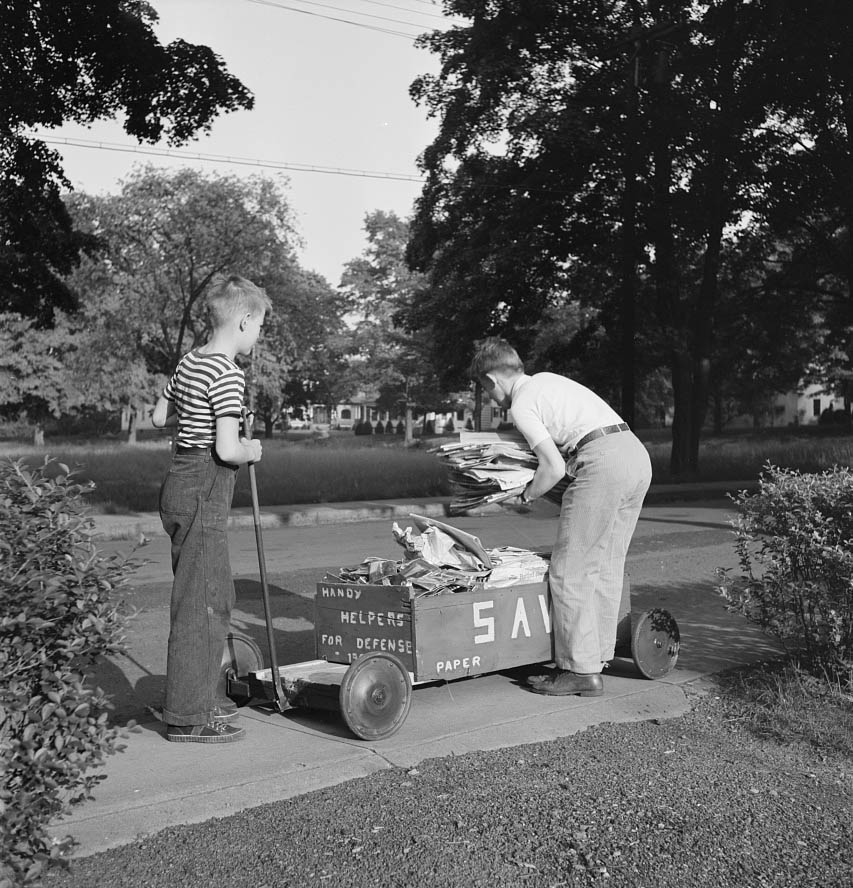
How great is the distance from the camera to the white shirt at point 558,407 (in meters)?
5.52

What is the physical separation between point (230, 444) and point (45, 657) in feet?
6.04

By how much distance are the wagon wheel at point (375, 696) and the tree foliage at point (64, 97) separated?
14.7 metres

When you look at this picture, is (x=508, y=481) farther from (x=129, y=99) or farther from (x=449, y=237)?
(x=449, y=237)

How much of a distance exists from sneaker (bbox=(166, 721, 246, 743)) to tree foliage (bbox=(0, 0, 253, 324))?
14.5m

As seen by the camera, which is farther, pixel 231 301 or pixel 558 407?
pixel 558 407

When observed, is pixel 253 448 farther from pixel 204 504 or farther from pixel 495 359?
pixel 495 359

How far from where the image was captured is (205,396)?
15.3ft

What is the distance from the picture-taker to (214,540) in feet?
15.4

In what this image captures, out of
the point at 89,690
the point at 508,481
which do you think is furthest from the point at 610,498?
the point at 89,690

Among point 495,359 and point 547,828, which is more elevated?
point 495,359

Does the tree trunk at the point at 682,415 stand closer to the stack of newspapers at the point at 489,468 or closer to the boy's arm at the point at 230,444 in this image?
the stack of newspapers at the point at 489,468

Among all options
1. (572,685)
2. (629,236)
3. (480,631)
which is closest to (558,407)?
(480,631)

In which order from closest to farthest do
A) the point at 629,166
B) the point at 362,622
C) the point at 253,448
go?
the point at 253,448
the point at 362,622
the point at 629,166

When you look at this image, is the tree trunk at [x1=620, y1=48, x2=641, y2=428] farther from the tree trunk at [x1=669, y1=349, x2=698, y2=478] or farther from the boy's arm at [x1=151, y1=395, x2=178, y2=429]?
the boy's arm at [x1=151, y1=395, x2=178, y2=429]
